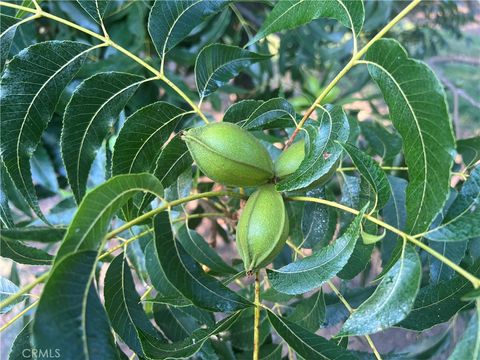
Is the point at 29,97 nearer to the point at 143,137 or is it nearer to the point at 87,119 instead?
the point at 87,119

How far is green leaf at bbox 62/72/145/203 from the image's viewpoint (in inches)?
33.3

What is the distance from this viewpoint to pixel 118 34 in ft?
5.39

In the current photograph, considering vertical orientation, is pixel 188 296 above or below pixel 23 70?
below

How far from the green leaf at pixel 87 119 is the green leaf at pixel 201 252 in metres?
0.33

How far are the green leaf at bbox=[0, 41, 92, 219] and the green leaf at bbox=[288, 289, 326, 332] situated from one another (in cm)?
55

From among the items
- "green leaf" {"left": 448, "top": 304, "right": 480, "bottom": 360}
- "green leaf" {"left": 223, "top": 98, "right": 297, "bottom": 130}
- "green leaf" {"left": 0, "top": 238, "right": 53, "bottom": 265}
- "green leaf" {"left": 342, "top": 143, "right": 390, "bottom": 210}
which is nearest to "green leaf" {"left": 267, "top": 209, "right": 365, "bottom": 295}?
"green leaf" {"left": 342, "top": 143, "right": 390, "bottom": 210}

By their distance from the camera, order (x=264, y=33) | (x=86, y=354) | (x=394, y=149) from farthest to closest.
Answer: (x=394, y=149) < (x=264, y=33) < (x=86, y=354)

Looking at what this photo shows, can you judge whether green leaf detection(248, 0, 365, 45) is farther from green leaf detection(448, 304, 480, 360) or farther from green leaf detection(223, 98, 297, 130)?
green leaf detection(448, 304, 480, 360)

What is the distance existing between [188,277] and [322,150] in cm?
28

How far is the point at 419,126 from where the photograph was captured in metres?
0.67

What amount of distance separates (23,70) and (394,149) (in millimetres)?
902

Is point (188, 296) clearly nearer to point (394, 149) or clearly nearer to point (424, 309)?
point (424, 309)

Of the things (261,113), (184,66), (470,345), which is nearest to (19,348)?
(261,113)

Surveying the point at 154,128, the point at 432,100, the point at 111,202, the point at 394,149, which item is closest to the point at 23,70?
the point at 154,128
